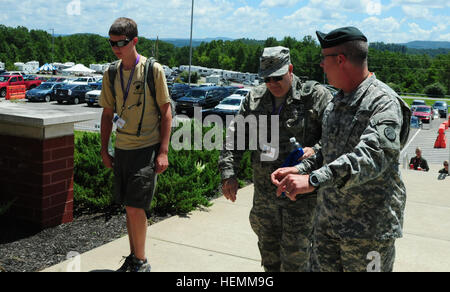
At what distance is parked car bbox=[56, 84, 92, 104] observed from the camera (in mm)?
34312

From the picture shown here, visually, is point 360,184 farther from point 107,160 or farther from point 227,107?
point 227,107

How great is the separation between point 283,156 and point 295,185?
1.20 m

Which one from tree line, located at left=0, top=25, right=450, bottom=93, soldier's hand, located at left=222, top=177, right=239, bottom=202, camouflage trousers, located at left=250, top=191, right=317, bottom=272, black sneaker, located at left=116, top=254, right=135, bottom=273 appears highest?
tree line, located at left=0, top=25, right=450, bottom=93

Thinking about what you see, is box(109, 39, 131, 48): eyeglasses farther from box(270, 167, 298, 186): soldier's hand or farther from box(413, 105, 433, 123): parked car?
box(413, 105, 433, 123): parked car

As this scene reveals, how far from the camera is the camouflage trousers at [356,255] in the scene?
101 inches

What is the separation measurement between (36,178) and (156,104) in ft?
5.57

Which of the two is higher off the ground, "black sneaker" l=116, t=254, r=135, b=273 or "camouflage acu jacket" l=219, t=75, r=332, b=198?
"camouflage acu jacket" l=219, t=75, r=332, b=198

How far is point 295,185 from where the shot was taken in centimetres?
229

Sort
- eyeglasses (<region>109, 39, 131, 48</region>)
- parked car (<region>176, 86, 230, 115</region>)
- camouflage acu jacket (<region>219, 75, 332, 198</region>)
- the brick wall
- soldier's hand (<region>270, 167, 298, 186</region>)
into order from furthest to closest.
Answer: parked car (<region>176, 86, 230, 115</region>)
the brick wall
eyeglasses (<region>109, 39, 131, 48</region>)
camouflage acu jacket (<region>219, 75, 332, 198</region>)
soldier's hand (<region>270, 167, 298, 186</region>)

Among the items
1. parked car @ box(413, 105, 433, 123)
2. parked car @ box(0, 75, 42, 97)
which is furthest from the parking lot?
parked car @ box(0, 75, 42, 97)

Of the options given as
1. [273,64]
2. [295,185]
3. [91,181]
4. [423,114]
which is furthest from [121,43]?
[423,114]

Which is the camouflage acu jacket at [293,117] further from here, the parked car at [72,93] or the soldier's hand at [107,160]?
the parked car at [72,93]

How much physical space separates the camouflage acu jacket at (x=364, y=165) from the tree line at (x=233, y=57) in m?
108

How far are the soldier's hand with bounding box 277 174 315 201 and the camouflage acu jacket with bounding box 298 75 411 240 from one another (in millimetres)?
61
